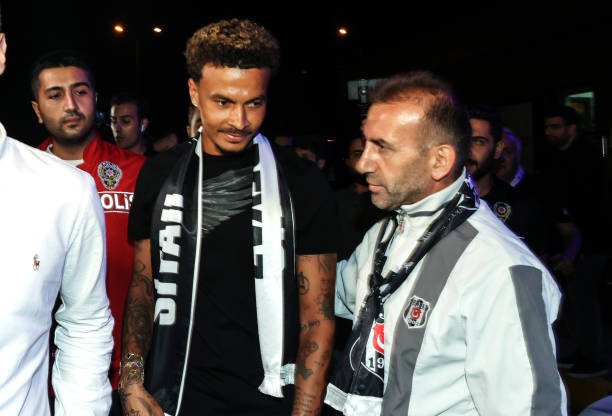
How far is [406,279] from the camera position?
1.79 meters

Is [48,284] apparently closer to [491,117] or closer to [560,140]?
[491,117]

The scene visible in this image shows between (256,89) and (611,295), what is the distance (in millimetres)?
7188

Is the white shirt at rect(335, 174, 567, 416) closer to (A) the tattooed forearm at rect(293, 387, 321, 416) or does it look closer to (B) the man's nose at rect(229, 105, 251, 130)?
(A) the tattooed forearm at rect(293, 387, 321, 416)

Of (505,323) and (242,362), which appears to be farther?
(242,362)

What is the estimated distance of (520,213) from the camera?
3.64m

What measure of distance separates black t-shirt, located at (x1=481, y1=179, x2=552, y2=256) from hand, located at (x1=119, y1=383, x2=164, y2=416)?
239cm

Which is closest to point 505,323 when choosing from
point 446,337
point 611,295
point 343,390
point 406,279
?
point 446,337

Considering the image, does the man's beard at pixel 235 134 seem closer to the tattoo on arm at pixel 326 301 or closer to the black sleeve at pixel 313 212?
the black sleeve at pixel 313 212

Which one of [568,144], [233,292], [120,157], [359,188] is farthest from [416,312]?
[568,144]

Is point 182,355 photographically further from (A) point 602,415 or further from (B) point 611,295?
(B) point 611,295

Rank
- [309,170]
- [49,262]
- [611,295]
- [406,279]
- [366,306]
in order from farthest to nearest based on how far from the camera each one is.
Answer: [611,295]
[309,170]
[366,306]
[406,279]
[49,262]

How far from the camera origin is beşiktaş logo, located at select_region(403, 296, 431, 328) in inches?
64.9

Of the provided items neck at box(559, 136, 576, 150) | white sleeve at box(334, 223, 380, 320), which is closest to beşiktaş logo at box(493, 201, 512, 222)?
white sleeve at box(334, 223, 380, 320)

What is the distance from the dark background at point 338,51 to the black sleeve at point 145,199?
24.4 feet
